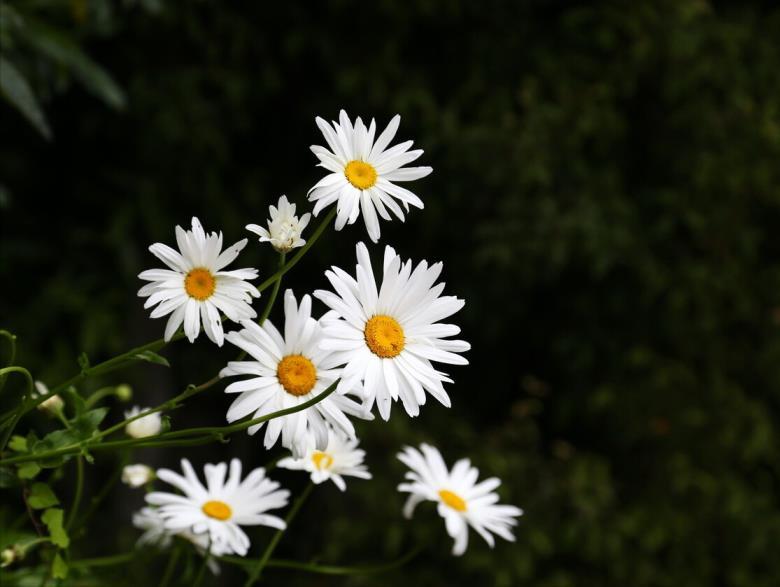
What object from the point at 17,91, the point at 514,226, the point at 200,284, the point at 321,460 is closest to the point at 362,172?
the point at 200,284

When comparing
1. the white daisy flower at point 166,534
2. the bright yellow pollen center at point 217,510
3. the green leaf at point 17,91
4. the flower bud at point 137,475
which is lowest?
the white daisy flower at point 166,534

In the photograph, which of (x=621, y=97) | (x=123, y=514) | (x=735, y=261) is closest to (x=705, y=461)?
(x=735, y=261)

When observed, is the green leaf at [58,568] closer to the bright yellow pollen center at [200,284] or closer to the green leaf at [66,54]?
the bright yellow pollen center at [200,284]

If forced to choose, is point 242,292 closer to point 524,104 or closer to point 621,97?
point 524,104

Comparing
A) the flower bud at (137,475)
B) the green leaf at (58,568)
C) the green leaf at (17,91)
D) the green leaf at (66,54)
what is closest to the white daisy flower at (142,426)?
the flower bud at (137,475)

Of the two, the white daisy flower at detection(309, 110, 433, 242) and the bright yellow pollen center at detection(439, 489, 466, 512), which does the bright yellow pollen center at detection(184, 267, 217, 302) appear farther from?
the bright yellow pollen center at detection(439, 489, 466, 512)

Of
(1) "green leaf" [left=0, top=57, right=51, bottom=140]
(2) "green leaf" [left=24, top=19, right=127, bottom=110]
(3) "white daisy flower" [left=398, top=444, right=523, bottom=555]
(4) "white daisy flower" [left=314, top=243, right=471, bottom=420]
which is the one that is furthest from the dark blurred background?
(4) "white daisy flower" [left=314, top=243, right=471, bottom=420]
